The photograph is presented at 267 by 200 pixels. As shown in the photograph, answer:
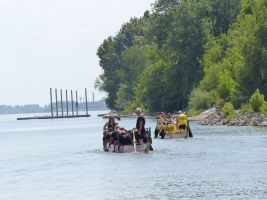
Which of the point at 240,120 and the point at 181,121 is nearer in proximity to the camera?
the point at 181,121

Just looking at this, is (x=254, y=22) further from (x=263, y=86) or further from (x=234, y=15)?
(x=234, y=15)

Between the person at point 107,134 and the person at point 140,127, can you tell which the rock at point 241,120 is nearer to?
the person at point 107,134

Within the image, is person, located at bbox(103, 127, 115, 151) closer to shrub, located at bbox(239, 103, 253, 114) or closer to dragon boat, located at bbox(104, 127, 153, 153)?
dragon boat, located at bbox(104, 127, 153, 153)

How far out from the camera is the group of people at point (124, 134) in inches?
1682

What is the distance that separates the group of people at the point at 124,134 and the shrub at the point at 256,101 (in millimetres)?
31366

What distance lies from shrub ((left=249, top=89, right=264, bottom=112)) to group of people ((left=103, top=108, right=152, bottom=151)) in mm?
31366

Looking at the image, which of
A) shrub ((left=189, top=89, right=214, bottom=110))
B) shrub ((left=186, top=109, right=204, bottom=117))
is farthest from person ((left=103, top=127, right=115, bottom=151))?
shrub ((left=186, top=109, right=204, bottom=117))

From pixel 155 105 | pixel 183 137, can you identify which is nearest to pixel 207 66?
pixel 155 105

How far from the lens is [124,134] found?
4406 cm

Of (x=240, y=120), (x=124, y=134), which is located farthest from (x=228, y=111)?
(x=124, y=134)

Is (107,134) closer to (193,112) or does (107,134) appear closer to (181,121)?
(181,121)

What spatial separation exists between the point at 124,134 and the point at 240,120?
34.9m

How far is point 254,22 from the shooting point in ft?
267

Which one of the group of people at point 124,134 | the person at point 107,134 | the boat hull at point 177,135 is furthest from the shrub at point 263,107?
the person at point 107,134
